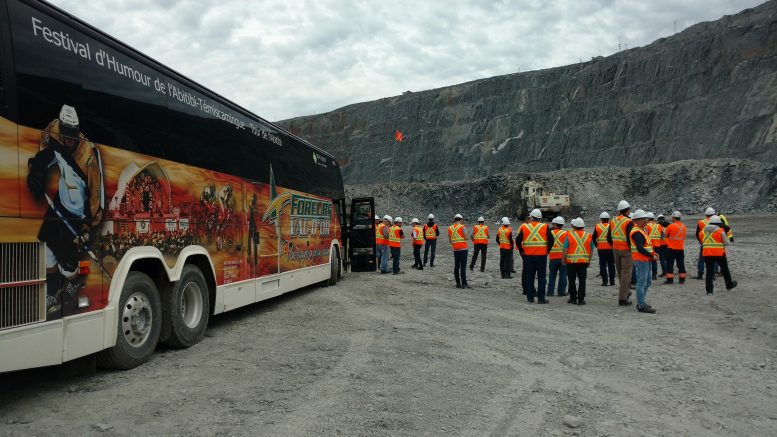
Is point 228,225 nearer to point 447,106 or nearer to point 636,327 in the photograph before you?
point 636,327

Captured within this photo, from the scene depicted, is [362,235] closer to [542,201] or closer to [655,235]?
[655,235]

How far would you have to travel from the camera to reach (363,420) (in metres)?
4.20

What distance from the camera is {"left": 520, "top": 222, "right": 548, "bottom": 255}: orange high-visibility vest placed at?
430 inches

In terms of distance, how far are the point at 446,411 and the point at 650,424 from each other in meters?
1.59

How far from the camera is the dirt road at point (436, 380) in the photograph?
164 inches

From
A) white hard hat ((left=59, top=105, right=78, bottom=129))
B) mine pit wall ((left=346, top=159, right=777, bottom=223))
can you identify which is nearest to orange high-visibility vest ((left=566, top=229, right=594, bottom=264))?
white hard hat ((left=59, top=105, right=78, bottom=129))

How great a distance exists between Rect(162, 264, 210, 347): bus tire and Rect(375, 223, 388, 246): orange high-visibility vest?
434 inches

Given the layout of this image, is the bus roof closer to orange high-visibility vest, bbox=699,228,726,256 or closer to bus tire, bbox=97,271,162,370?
bus tire, bbox=97,271,162,370

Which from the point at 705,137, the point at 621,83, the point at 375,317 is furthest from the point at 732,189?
the point at 375,317

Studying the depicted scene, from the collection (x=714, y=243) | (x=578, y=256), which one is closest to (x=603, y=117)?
(x=714, y=243)

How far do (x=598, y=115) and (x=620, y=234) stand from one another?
53291 mm

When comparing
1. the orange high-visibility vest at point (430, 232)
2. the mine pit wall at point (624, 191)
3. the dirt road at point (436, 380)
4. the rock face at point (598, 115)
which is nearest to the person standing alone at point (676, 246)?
the dirt road at point (436, 380)

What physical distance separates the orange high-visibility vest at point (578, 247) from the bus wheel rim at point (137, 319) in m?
8.08

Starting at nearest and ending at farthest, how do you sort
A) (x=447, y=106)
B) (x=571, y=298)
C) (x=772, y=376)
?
(x=772, y=376), (x=571, y=298), (x=447, y=106)
